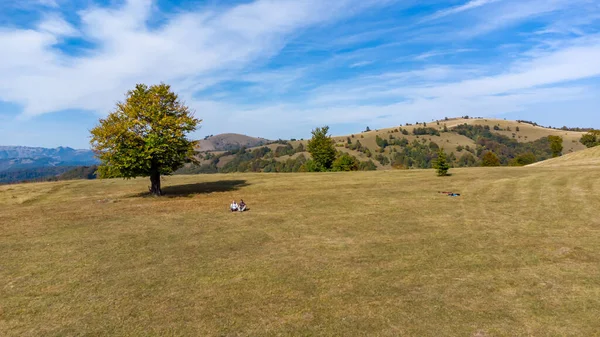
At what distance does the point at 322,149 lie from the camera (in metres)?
90.8

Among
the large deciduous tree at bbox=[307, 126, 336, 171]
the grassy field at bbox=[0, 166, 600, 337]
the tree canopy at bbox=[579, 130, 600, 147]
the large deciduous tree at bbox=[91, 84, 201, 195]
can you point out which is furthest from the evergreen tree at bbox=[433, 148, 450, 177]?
the tree canopy at bbox=[579, 130, 600, 147]

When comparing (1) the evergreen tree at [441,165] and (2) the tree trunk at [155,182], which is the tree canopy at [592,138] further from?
(2) the tree trunk at [155,182]

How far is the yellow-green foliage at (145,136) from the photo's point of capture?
35.8 metres

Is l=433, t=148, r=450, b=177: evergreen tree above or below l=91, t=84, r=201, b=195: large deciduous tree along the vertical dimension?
below

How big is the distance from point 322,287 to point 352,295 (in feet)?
4.21

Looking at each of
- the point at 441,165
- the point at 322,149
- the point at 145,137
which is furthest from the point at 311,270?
the point at 322,149

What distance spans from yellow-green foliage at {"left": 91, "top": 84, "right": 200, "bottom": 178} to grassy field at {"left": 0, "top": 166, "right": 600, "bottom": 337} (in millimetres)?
6972

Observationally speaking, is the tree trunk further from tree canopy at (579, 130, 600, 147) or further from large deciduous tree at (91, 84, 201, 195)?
tree canopy at (579, 130, 600, 147)

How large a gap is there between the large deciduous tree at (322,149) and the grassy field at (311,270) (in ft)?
197

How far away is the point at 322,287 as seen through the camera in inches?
528

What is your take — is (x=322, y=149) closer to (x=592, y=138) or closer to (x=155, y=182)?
(x=155, y=182)

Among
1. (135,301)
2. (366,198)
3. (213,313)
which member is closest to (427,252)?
(213,313)

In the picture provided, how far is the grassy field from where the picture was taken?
1083cm

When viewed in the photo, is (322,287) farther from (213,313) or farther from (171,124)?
(171,124)
